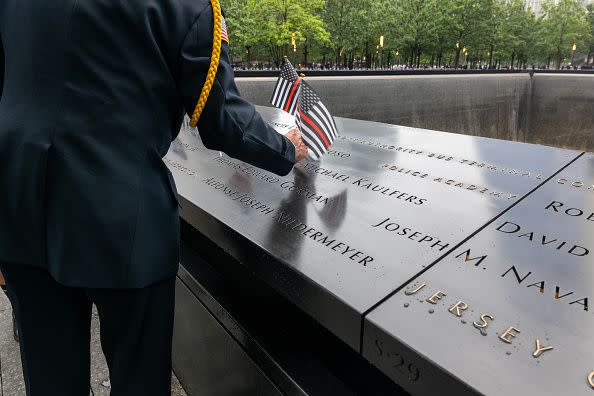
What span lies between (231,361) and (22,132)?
1.29m

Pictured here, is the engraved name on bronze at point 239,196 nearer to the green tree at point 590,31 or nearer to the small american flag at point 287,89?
the small american flag at point 287,89

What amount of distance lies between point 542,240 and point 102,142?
55.9 inches

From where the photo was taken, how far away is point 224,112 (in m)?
1.48

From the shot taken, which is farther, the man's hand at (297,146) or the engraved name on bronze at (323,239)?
the man's hand at (297,146)

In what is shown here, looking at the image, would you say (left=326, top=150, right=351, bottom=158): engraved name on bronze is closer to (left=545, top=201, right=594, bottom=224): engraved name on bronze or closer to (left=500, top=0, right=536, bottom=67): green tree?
(left=545, top=201, right=594, bottom=224): engraved name on bronze

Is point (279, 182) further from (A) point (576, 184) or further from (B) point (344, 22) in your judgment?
(B) point (344, 22)

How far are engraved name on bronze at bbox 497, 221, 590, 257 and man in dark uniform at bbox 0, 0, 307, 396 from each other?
0.98 metres

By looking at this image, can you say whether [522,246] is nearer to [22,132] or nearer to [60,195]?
[60,195]

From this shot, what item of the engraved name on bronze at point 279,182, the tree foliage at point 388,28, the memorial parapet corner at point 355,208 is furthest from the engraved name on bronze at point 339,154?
the tree foliage at point 388,28

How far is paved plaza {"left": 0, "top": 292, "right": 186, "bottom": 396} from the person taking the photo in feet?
8.63

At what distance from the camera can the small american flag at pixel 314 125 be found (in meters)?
2.50

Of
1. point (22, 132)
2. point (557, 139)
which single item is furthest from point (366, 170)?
point (557, 139)

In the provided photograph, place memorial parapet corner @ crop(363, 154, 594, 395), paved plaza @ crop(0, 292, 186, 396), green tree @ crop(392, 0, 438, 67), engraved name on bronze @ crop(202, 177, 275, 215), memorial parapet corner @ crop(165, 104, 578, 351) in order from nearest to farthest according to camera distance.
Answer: memorial parapet corner @ crop(363, 154, 594, 395), memorial parapet corner @ crop(165, 104, 578, 351), engraved name on bronze @ crop(202, 177, 275, 215), paved plaza @ crop(0, 292, 186, 396), green tree @ crop(392, 0, 438, 67)

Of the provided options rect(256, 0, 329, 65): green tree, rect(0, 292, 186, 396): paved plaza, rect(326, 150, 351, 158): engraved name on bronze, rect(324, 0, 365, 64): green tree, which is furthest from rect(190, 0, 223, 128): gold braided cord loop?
rect(324, 0, 365, 64): green tree
